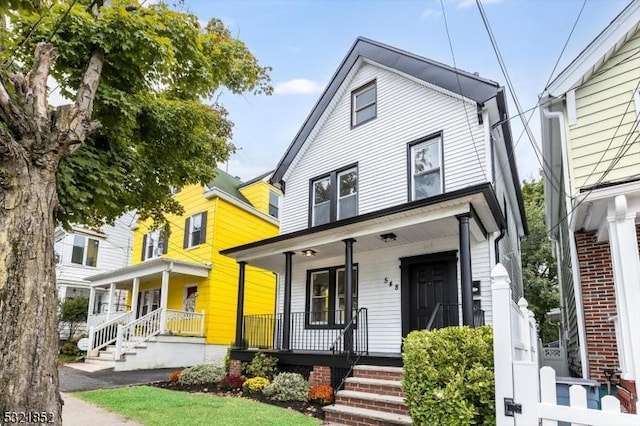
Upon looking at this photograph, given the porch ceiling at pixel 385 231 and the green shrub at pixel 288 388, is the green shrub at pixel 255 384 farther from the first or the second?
the porch ceiling at pixel 385 231

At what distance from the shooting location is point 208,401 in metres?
7.77

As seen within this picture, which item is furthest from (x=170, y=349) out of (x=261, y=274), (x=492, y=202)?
(x=492, y=202)

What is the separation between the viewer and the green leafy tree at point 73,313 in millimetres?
19938

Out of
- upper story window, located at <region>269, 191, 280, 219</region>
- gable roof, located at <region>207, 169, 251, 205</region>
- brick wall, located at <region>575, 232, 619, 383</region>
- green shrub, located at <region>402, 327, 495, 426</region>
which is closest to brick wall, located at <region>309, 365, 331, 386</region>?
green shrub, located at <region>402, 327, 495, 426</region>

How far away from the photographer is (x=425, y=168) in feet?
33.4

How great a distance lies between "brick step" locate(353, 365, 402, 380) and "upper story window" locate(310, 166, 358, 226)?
14.4 ft

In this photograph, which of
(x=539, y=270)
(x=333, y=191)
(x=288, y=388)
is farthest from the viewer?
(x=539, y=270)

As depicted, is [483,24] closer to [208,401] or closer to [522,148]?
[522,148]

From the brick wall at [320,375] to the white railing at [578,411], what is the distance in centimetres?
594

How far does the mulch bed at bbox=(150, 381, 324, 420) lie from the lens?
7.40 metres

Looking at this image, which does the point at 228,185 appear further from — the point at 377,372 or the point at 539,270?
the point at 539,270

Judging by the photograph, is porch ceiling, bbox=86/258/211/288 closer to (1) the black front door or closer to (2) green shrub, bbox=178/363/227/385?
(2) green shrub, bbox=178/363/227/385

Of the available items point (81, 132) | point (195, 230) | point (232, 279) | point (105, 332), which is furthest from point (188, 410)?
point (195, 230)

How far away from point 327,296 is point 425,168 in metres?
4.20
